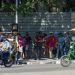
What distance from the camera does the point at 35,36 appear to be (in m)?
27.9

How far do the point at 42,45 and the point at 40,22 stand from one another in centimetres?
227

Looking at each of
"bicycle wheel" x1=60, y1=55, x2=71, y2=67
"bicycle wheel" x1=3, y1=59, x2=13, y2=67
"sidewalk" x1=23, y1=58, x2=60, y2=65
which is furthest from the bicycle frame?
"bicycle wheel" x1=3, y1=59, x2=13, y2=67

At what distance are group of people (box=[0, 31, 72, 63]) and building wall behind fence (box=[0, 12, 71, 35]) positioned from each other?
4.04ft

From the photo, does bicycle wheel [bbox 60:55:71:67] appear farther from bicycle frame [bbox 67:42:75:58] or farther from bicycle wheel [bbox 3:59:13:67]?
bicycle wheel [bbox 3:59:13:67]

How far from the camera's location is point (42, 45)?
27.7 meters

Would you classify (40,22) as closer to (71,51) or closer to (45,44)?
(45,44)

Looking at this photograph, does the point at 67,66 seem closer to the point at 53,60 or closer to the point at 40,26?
the point at 53,60

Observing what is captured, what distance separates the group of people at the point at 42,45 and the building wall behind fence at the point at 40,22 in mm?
1232

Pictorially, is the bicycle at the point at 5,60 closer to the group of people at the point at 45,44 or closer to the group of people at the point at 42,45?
the group of people at the point at 42,45

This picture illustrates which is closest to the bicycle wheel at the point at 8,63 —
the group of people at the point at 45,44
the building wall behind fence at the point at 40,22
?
the group of people at the point at 45,44

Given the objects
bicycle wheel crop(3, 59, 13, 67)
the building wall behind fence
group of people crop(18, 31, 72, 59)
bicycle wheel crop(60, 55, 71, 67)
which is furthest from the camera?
the building wall behind fence

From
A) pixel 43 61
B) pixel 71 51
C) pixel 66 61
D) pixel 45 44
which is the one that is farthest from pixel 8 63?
pixel 45 44

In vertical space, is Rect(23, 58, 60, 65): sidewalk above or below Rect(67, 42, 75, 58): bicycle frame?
below

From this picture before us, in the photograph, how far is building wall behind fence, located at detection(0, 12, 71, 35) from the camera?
2912 centimetres
